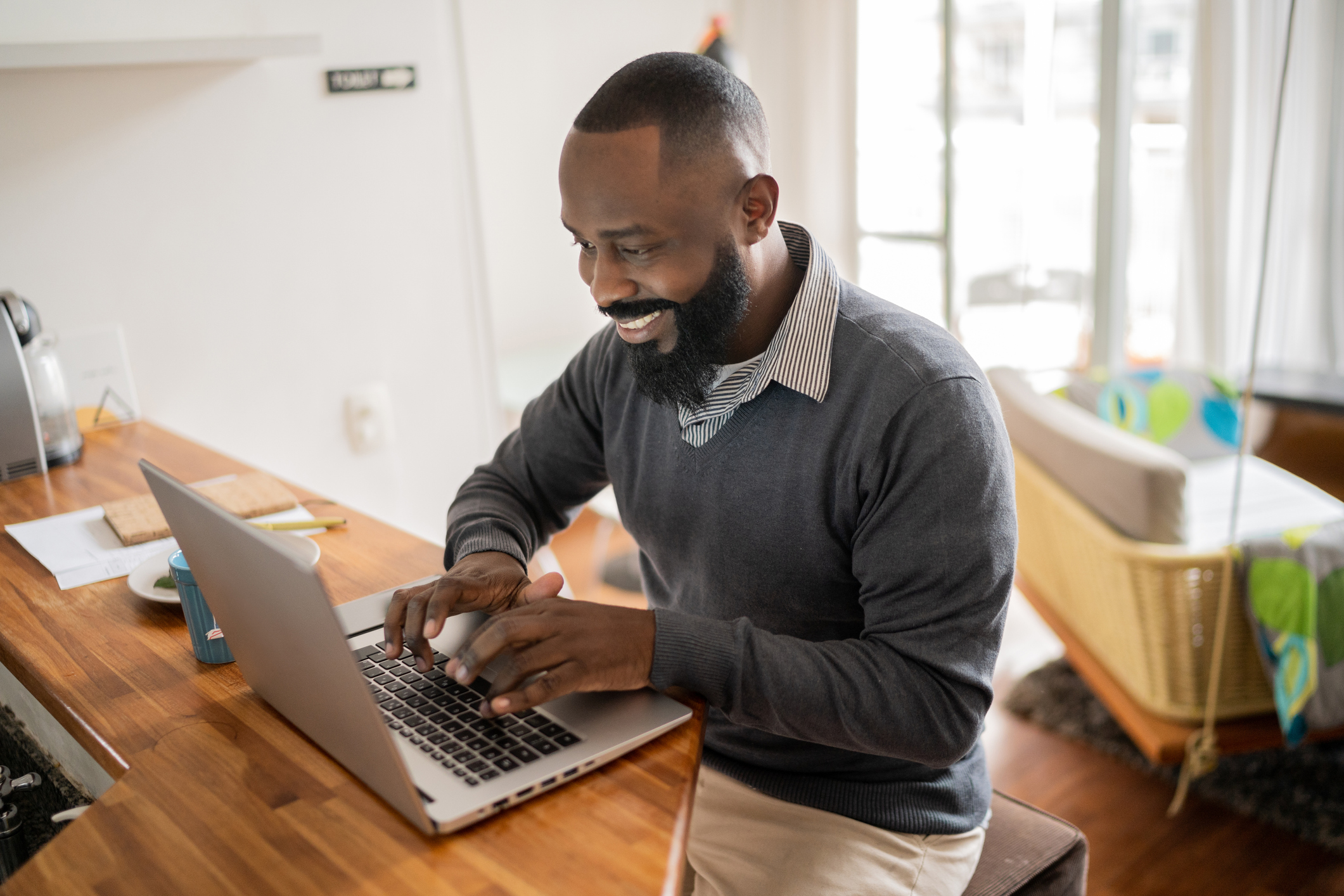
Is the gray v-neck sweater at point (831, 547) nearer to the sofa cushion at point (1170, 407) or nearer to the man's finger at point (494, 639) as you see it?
the man's finger at point (494, 639)

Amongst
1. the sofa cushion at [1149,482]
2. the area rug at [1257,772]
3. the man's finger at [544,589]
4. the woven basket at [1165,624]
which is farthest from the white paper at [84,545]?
the area rug at [1257,772]

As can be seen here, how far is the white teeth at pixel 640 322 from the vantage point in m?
1.11

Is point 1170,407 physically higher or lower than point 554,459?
lower

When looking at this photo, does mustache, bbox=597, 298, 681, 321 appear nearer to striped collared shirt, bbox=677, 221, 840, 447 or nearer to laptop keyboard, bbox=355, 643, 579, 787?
striped collared shirt, bbox=677, 221, 840, 447

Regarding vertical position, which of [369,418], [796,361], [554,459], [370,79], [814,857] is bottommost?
[814,857]

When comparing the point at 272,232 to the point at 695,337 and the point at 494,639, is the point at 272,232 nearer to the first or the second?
the point at 695,337

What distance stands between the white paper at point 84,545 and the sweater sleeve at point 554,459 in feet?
0.81

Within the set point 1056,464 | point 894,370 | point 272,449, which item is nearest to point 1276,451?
point 1056,464

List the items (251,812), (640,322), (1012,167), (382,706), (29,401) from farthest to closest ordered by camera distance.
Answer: (1012,167) → (29,401) → (640,322) → (382,706) → (251,812)

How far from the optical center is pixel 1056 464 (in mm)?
2209

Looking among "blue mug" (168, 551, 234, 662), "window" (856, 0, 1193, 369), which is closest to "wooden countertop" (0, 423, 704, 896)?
"blue mug" (168, 551, 234, 662)

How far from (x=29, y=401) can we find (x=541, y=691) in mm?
1198

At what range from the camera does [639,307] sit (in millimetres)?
1105

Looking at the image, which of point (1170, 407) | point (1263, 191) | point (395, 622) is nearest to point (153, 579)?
point (395, 622)
